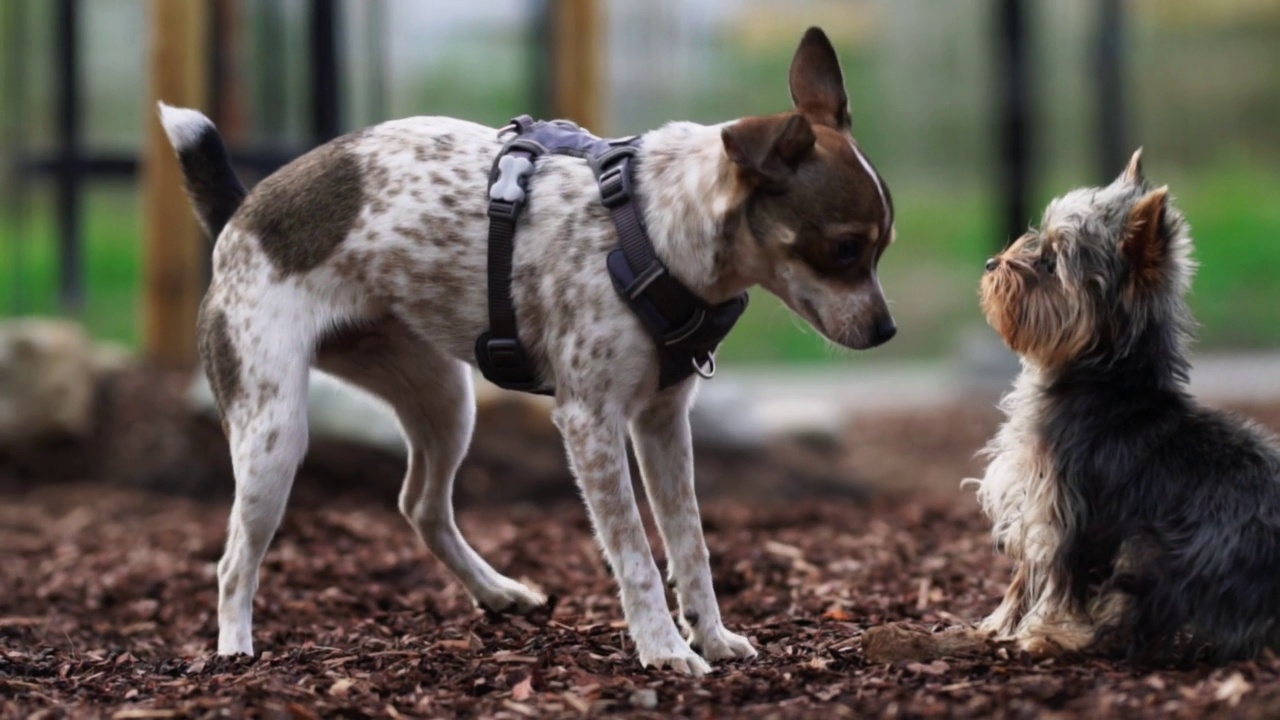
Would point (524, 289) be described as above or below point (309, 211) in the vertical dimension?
below

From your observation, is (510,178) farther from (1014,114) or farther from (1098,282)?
(1014,114)

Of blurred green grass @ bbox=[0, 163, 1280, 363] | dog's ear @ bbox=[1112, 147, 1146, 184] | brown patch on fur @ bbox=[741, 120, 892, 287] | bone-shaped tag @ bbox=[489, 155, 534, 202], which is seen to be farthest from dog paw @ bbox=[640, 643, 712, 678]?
blurred green grass @ bbox=[0, 163, 1280, 363]

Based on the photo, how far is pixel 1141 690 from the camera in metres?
4.19

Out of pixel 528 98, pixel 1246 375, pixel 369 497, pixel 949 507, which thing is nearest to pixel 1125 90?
pixel 1246 375

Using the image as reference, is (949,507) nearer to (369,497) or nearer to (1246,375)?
(369,497)

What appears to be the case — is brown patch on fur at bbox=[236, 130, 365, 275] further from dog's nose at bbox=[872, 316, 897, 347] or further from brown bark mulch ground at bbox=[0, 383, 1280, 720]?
dog's nose at bbox=[872, 316, 897, 347]

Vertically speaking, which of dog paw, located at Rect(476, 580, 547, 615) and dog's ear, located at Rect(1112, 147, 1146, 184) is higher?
dog's ear, located at Rect(1112, 147, 1146, 184)

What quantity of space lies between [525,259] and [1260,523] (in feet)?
7.11

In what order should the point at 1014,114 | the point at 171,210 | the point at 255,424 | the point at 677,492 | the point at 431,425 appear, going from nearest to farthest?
the point at 677,492 → the point at 255,424 → the point at 431,425 → the point at 171,210 → the point at 1014,114

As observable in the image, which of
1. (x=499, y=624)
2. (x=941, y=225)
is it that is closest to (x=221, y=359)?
(x=499, y=624)

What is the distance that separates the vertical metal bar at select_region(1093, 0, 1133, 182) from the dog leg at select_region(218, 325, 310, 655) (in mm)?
10440

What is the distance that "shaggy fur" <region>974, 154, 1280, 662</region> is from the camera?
4.47 meters

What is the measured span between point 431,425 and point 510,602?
66 centimetres

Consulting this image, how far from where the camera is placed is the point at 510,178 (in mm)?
5121
